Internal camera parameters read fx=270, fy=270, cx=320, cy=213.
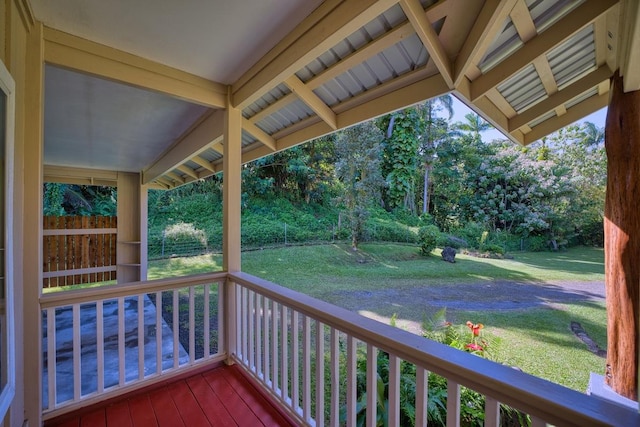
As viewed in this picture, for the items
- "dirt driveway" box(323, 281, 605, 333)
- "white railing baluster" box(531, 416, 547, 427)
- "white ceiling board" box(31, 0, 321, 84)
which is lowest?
"dirt driveway" box(323, 281, 605, 333)

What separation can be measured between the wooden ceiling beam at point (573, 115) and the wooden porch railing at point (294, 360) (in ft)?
9.13

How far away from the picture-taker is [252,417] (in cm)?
170

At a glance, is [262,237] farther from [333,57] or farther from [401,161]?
[333,57]

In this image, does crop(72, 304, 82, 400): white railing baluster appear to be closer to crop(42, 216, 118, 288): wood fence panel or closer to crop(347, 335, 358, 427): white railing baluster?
crop(347, 335, 358, 427): white railing baluster

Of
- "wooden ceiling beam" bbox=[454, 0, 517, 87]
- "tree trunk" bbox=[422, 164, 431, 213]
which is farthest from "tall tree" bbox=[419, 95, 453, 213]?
"wooden ceiling beam" bbox=[454, 0, 517, 87]

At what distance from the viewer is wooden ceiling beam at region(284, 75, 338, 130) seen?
2.00m

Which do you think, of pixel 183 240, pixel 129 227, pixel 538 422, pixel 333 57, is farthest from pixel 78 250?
pixel 538 422

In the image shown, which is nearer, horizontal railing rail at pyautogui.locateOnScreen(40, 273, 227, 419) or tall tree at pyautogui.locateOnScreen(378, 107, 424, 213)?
horizontal railing rail at pyautogui.locateOnScreen(40, 273, 227, 419)

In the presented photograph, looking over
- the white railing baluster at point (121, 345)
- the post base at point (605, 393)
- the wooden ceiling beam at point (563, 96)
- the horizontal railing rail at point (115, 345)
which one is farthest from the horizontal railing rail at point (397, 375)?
the wooden ceiling beam at point (563, 96)

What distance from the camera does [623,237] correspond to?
1.97 metres

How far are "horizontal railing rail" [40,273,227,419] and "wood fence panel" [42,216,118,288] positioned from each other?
1863mm

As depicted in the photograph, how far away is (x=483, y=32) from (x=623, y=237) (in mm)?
1928

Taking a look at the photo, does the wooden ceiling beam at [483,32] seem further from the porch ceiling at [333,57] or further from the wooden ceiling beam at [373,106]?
the wooden ceiling beam at [373,106]

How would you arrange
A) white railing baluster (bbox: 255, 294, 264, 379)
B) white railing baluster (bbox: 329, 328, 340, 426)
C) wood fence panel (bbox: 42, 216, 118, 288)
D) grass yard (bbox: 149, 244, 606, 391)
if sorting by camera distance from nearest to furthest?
white railing baluster (bbox: 329, 328, 340, 426), white railing baluster (bbox: 255, 294, 264, 379), grass yard (bbox: 149, 244, 606, 391), wood fence panel (bbox: 42, 216, 118, 288)
